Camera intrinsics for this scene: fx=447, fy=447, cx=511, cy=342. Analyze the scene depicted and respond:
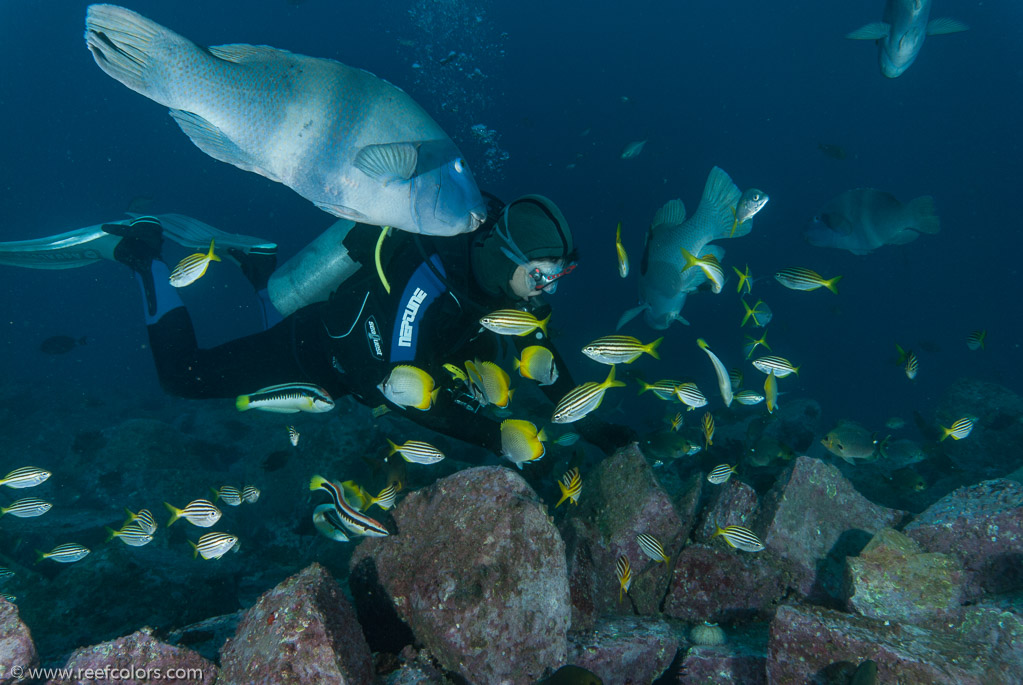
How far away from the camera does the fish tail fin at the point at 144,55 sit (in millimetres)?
1462

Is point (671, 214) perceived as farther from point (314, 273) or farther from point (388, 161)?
point (314, 273)

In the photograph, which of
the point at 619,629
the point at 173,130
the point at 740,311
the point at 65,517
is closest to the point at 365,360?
the point at 619,629

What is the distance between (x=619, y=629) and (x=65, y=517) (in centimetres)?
994

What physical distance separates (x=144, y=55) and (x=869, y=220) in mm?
7261

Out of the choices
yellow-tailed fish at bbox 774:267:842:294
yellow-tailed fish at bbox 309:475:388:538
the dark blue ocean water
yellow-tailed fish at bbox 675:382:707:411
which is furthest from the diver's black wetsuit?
the dark blue ocean water

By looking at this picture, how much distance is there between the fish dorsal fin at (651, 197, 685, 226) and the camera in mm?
4281

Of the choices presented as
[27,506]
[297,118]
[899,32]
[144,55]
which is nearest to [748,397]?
[899,32]

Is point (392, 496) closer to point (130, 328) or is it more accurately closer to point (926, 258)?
point (926, 258)

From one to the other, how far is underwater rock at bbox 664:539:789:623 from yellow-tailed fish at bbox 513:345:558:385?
6.10ft

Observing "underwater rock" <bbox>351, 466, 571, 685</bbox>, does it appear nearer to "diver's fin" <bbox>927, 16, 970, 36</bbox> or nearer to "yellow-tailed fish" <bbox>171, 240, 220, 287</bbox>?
"yellow-tailed fish" <bbox>171, 240, 220, 287</bbox>

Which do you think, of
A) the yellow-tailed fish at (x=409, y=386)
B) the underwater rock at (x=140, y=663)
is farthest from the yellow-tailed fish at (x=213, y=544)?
the yellow-tailed fish at (x=409, y=386)

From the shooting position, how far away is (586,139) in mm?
54562

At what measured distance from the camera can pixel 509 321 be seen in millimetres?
3096

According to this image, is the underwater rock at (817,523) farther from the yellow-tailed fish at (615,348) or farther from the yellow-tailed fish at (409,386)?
the yellow-tailed fish at (409,386)
